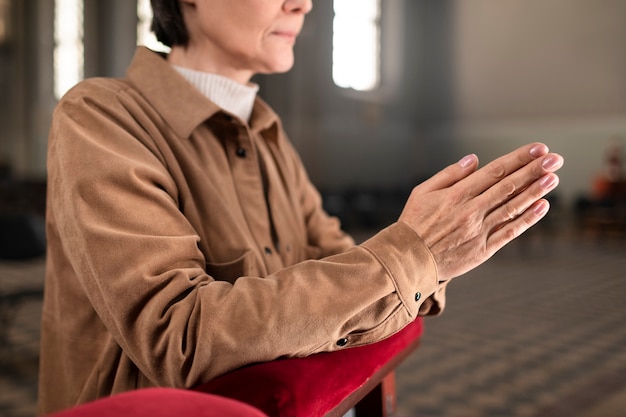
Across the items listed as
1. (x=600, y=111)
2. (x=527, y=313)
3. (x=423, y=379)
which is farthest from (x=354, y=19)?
(x=423, y=379)

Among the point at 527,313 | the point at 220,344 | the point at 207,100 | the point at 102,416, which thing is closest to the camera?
the point at 102,416

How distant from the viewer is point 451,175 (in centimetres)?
94

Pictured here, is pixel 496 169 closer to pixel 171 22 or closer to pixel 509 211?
pixel 509 211

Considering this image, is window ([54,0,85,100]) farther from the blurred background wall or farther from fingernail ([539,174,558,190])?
fingernail ([539,174,558,190])

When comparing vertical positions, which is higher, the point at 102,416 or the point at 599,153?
the point at 102,416

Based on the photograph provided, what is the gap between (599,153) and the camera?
1266 centimetres

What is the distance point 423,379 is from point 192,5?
2852 millimetres

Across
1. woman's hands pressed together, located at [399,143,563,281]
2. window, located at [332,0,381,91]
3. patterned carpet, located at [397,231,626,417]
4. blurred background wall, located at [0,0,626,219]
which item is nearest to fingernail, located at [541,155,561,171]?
woman's hands pressed together, located at [399,143,563,281]

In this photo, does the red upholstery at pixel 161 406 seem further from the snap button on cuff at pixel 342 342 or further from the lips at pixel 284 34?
the lips at pixel 284 34

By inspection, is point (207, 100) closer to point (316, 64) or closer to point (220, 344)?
point (220, 344)

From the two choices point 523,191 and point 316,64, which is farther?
point 316,64

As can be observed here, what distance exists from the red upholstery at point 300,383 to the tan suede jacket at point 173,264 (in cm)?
3

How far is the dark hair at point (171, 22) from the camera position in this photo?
1337 mm

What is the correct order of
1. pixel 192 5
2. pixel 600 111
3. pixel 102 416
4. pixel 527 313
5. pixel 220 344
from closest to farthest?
1. pixel 102 416
2. pixel 220 344
3. pixel 192 5
4. pixel 527 313
5. pixel 600 111
